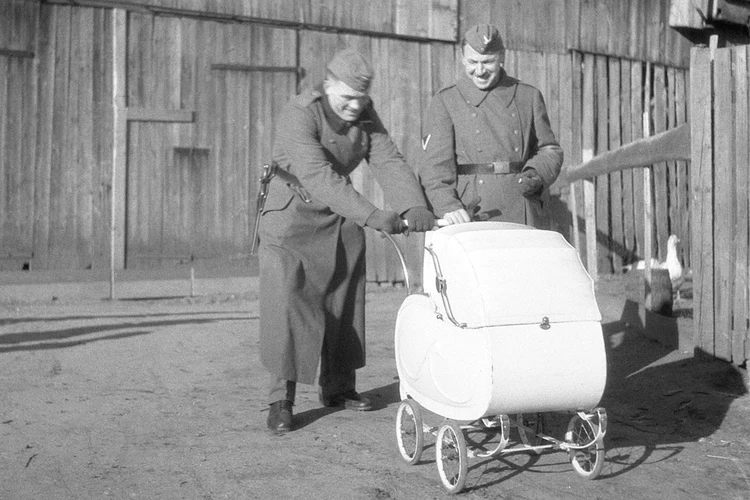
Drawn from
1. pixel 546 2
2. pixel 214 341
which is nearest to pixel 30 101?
pixel 214 341

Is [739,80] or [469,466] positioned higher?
[739,80]

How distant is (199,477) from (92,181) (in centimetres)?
660

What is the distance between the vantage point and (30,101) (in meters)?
10.1

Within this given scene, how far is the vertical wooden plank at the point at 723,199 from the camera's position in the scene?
5766mm

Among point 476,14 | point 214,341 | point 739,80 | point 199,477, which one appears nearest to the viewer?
point 199,477

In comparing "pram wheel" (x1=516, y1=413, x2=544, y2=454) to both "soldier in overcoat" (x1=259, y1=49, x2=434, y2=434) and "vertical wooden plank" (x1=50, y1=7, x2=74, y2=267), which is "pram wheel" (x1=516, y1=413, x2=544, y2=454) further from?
"vertical wooden plank" (x1=50, y1=7, x2=74, y2=267)

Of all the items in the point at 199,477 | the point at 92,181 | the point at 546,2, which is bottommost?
the point at 199,477

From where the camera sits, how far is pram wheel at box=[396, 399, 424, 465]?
431 cm

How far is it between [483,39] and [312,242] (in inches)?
49.0

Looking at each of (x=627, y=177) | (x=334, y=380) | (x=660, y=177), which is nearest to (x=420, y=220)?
(x=334, y=380)

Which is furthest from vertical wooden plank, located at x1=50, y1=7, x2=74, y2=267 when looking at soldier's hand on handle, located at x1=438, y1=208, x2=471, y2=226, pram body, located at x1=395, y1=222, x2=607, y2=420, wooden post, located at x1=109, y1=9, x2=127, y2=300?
pram body, located at x1=395, y1=222, x2=607, y2=420

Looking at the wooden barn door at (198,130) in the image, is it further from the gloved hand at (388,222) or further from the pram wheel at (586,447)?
the pram wheel at (586,447)

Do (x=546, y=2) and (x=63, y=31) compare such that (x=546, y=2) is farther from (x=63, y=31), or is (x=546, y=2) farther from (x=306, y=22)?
(x=63, y=31)

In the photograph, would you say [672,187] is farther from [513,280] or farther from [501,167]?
[513,280]
